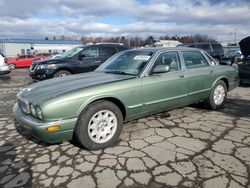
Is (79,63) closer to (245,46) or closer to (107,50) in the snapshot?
(107,50)

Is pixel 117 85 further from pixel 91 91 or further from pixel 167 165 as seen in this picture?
pixel 167 165

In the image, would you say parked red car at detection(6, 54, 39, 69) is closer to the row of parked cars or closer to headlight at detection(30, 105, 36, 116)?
the row of parked cars

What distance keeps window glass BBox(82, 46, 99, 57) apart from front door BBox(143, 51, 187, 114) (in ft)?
17.9

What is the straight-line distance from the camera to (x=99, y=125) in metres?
3.66

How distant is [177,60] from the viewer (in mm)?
4930

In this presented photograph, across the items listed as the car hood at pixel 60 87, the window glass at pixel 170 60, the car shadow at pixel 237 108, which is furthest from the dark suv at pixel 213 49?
the car hood at pixel 60 87

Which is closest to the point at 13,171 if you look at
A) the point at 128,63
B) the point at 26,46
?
the point at 128,63

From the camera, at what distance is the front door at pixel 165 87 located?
4215 millimetres

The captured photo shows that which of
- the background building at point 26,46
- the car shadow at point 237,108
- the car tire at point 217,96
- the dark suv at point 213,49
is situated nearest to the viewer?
the car shadow at point 237,108

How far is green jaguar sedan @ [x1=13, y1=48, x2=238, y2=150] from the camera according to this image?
332 cm

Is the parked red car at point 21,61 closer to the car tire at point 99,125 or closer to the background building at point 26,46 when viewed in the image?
the car tire at point 99,125

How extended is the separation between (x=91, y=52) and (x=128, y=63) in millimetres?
5475

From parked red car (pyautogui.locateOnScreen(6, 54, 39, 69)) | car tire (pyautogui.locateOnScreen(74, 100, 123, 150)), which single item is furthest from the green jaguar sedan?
parked red car (pyautogui.locateOnScreen(6, 54, 39, 69))

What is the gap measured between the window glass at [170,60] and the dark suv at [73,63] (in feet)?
17.1
